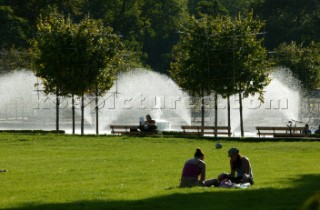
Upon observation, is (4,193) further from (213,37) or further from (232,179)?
(213,37)

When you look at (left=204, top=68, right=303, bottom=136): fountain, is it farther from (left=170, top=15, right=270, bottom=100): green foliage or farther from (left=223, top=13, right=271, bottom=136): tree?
(left=223, top=13, right=271, bottom=136): tree

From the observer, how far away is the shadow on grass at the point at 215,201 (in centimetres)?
1694

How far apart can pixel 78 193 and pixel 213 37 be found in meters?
39.5

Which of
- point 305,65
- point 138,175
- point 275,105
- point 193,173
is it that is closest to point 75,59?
point 275,105

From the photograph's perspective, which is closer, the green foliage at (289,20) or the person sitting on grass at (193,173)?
the person sitting on grass at (193,173)

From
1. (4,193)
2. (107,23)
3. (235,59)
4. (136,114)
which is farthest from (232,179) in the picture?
(107,23)

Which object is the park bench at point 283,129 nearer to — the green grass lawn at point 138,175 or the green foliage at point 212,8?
the green grass lawn at point 138,175

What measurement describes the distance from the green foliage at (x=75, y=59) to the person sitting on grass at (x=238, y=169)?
36381 millimetres

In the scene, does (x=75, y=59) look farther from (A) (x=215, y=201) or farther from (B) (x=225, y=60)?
(A) (x=215, y=201)

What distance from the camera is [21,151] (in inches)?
1511

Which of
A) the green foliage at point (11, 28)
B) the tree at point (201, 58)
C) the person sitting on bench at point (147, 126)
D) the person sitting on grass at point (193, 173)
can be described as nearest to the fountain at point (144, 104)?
the tree at point (201, 58)

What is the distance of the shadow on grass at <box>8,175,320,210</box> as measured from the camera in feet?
55.6

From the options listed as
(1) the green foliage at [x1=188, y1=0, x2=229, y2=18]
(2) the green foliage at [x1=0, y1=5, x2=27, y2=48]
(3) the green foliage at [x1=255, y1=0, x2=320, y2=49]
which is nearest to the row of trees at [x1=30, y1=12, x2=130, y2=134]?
(2) the green foliage at [x1=0, y1=5, x2=27, y2=48]

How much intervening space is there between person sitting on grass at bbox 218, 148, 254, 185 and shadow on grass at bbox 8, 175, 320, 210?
5.01 ft
